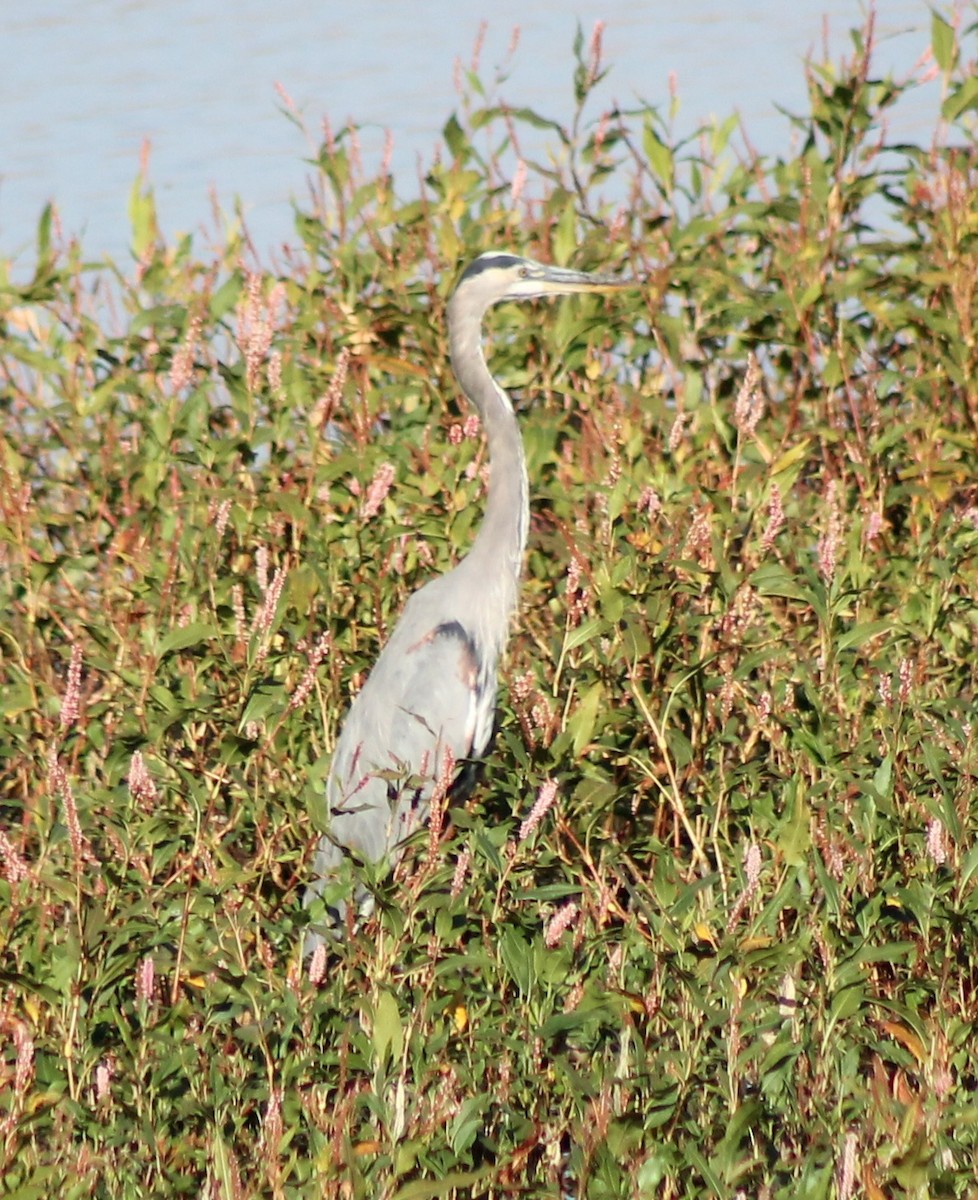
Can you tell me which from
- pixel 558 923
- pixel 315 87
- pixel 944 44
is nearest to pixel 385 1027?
pixel 558 923

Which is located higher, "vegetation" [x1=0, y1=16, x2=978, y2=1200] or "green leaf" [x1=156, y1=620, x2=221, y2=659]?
"green leaf" [x1=156, y1=620, x2=221, y2=659]

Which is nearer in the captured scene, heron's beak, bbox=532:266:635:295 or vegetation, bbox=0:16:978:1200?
vegetation, bbox=0:16:978:1200

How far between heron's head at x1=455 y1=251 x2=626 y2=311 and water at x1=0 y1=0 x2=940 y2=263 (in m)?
6.09

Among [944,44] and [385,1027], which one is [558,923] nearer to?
[385,1027]

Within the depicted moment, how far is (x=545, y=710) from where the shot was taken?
4.04 meters

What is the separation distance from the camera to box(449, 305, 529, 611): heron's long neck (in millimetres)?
4766

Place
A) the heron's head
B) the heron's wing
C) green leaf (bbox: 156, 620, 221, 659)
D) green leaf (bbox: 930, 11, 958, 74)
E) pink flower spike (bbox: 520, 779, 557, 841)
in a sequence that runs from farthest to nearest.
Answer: green leaf (bbox: 930, 11, 958, 74) < the heron's head < the heron's wing < green leaf (bbox: 156, 620, 221, 659) < pink flower spike (bbox: 520, 779, 557, 841)

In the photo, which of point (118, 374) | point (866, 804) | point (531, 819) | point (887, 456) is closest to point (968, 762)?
point (866, 804)

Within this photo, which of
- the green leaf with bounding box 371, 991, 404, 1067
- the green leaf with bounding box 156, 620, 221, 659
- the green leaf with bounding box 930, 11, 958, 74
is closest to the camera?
the green leaf with bounding box 371, 991, 404, 1067

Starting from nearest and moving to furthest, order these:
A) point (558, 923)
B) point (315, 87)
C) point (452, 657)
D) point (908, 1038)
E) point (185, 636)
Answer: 1. point (908, 1038)
2. point (558, 923)
3. point (185, 636)
4. point (452, 657)
5. point (315, 87)

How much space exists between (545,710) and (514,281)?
61.2 inches

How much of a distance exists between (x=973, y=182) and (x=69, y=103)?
32.3 feet

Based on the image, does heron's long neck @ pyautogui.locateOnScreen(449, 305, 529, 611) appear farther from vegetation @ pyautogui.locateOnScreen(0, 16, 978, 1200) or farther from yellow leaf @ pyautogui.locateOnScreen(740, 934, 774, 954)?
yellow leaf @ pyautogui.locateOnScreen(740, 934, 774, 954)

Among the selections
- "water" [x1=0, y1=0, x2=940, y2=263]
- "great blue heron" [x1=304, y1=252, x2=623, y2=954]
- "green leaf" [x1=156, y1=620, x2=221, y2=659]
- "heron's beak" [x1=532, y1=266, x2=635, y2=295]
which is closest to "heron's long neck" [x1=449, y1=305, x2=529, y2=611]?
"great blue heron" [x1=304, y1=252, x2=623, y2=954]
